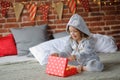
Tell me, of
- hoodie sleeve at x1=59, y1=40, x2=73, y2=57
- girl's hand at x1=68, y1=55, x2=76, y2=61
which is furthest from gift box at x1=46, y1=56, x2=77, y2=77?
hoodie sleeve at x1=59, y1=40, x2=73, y2=57

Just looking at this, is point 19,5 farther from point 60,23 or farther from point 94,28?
point 94,28

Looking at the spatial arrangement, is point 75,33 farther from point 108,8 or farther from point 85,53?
point 108,8

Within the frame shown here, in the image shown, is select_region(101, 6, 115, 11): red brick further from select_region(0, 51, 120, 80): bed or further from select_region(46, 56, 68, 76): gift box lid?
select_region(46, 56, 68, 76): gift box lid

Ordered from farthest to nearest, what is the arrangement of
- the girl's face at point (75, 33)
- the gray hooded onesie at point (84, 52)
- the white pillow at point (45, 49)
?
1. the white pillow at point (45, 49)
2. the girl's face at point (75, 33)
3. the gray hooded onesie at point (84, 52)

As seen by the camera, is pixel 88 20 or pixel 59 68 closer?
pixel 59 68

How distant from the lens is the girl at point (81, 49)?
2469 mm

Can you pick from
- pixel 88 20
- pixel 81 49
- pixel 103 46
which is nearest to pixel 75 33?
pixel 81 49

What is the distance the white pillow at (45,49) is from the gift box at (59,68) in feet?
1.59

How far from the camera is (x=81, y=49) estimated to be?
2.60 m

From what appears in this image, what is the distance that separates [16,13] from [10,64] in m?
0.92

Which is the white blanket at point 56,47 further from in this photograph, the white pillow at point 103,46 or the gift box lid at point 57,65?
the gift box lid at point 57,65

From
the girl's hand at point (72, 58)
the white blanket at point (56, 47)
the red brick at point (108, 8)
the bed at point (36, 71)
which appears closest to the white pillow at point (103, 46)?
the white blanket at point (56, 47)

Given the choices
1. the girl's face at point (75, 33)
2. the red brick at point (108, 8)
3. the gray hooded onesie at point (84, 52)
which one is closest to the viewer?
the gray hooded onesie at point (84, 52)

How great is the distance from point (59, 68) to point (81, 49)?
0.37 m
